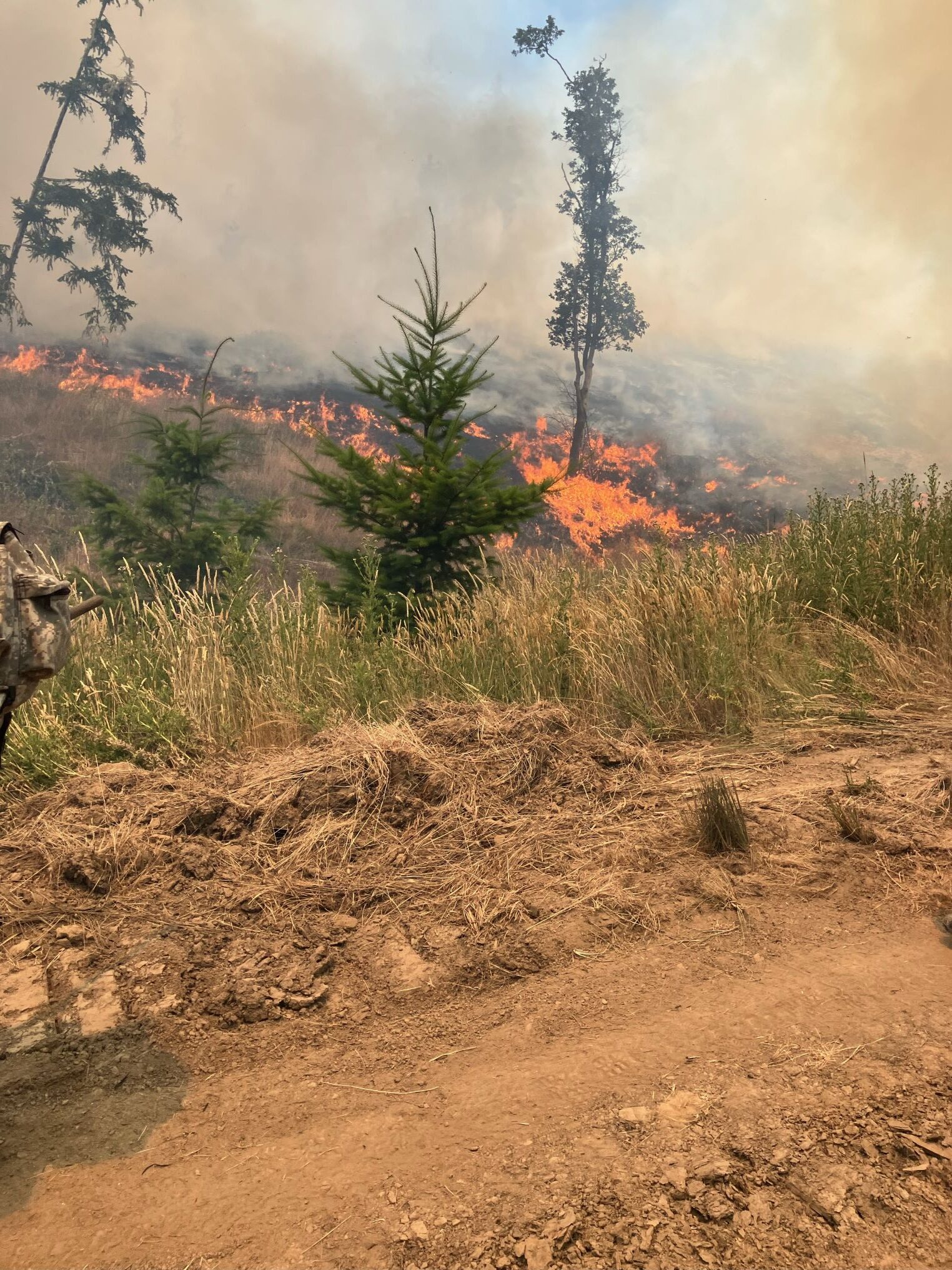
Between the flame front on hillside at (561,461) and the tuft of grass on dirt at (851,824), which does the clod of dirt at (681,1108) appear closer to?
the tuft of grass on dirt at (851,824)

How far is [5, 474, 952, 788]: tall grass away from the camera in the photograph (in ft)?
17.0

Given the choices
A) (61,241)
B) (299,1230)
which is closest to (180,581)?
(299,1230)

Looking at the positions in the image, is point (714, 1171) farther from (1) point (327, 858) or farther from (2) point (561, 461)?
(2) point (561, 461)

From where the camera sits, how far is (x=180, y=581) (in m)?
11.6

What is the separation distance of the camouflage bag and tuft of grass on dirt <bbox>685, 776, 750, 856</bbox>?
110 inches

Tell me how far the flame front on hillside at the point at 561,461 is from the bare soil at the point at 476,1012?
14.7m

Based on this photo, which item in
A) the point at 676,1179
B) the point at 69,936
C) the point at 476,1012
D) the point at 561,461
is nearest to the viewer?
the point at 676,1179

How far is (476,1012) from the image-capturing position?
278 cm

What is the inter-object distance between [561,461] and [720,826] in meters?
21.5

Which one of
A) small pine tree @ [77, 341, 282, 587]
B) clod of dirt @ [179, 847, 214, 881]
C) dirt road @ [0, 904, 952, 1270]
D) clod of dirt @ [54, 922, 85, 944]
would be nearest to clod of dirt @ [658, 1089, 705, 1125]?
dirt road @ [0, 904, 952, 1270]

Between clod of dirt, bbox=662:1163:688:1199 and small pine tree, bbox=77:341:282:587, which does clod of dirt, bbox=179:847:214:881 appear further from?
small pine tree, bbox=77:341:282:587

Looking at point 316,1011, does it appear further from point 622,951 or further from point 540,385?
point 540,385

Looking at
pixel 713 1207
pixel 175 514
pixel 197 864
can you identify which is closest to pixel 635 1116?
pixel 713 1207

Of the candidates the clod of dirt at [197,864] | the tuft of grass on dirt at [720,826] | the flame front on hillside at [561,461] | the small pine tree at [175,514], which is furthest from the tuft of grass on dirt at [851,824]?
the flame front on hillside at [561,461]
